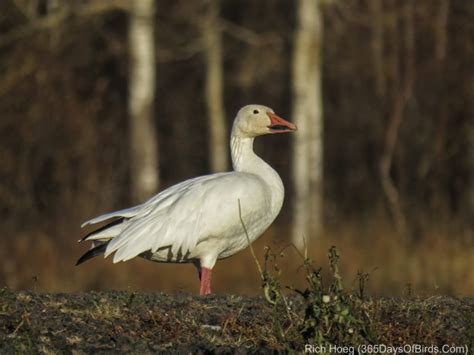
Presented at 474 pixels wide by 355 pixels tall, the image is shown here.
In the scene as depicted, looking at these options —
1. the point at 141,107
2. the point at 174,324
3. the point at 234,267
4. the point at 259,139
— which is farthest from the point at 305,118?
the point at 174,324

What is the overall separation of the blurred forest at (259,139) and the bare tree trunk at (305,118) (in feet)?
1.13

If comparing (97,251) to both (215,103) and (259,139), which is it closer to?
(215,103)

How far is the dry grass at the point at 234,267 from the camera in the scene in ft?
49.3

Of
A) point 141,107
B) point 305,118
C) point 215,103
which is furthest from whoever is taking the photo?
point 215,103

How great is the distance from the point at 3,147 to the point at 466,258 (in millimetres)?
7228

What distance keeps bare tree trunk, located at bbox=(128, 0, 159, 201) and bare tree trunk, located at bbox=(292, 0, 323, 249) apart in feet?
7.61

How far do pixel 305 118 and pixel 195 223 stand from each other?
10.3 m

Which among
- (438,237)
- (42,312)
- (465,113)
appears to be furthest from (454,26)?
(42,312)

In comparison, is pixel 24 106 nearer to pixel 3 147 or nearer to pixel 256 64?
pixel 3 147

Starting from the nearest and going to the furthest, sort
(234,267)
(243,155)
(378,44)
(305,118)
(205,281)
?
(205,281)
(243,155)
(234,267)
(305,118)
(378,44)

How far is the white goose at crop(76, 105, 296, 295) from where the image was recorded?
8742mm

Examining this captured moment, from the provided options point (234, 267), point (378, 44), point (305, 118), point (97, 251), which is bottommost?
point (234, 267)

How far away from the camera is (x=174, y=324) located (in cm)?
687

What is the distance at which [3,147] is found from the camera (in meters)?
18.0
